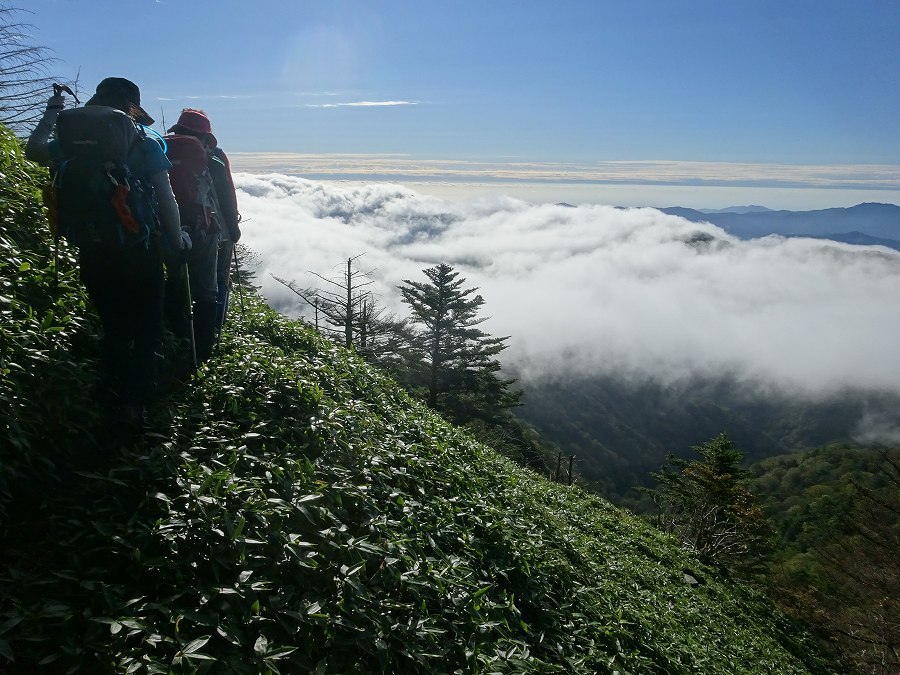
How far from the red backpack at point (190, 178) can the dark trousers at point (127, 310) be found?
0.99 metres

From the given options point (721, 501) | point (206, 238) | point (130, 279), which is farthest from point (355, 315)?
point (721, 501)

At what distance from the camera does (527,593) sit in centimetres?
528

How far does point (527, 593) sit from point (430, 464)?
1.82 m

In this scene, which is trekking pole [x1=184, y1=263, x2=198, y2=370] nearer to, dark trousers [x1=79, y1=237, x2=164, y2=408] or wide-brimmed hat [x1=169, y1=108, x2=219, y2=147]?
dark trousers [x1=79, y1=237, x2=164, y2=408]

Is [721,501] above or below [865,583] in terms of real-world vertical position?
below

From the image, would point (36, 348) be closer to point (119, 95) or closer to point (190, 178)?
point (190, 178)

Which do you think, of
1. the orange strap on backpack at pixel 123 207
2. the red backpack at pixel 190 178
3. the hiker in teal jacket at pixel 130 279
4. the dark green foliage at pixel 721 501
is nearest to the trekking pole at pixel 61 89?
the hiker in teal jacket at pixel 130 279

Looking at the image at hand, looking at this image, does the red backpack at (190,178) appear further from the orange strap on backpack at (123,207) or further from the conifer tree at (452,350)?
the conifer tree at (452,350)

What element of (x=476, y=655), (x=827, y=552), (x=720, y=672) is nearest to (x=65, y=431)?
(x=476, y=655)

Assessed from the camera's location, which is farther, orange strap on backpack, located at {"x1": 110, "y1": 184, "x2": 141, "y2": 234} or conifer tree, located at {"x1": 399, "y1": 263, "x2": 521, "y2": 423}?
conifer tree, located at {"x1": 399, "y1": 263, "x2": 521, "y2": 423}

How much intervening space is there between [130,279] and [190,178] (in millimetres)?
1480

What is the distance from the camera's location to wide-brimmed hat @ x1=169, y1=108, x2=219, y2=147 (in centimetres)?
525

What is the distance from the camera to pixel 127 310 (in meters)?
4.25

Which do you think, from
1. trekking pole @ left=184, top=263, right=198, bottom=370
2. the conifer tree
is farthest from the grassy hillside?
the conifer tree
